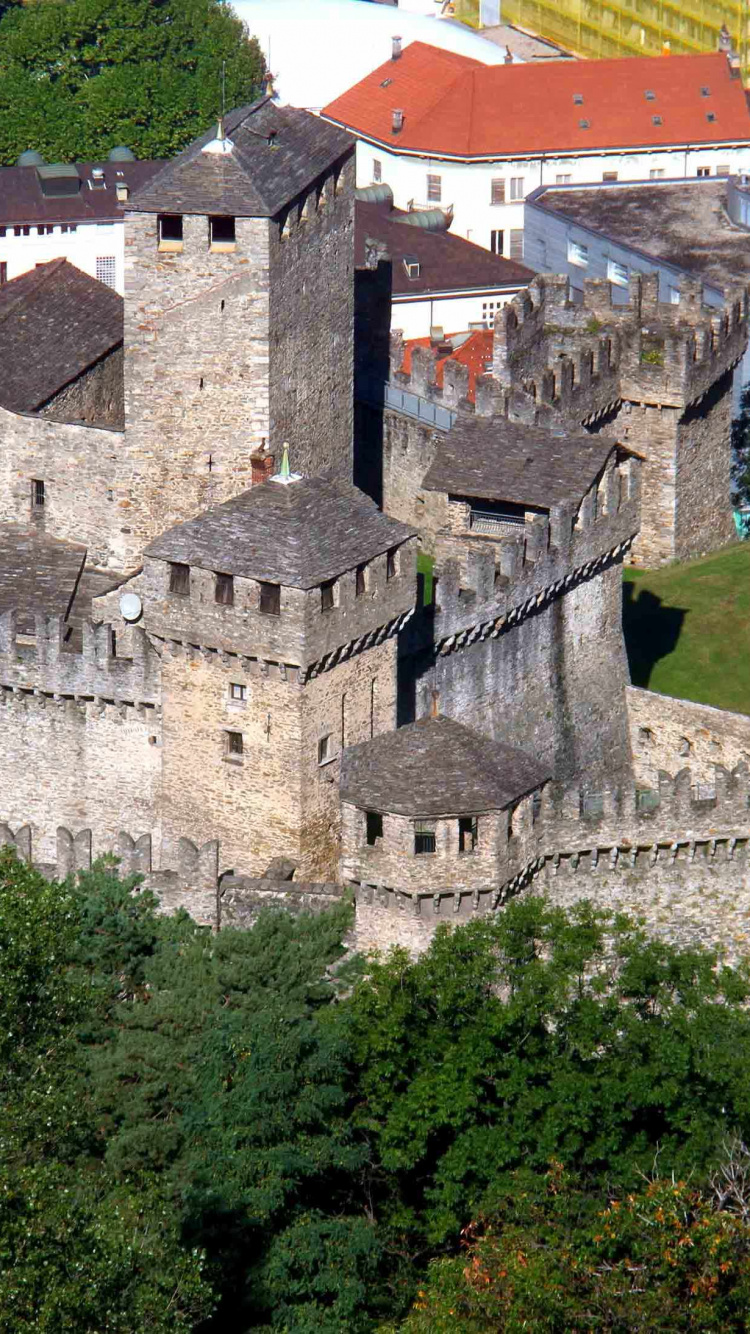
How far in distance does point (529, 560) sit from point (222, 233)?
420 inches

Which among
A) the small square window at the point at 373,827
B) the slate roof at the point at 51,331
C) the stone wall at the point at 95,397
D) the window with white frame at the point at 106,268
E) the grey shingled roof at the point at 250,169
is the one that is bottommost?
the window with white frame at the point at 106,268

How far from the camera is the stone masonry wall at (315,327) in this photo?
7050 centimetres

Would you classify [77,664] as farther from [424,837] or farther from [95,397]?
[424,837]

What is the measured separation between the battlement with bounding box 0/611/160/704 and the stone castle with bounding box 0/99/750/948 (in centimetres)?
7

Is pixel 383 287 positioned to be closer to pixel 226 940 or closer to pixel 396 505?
pixel 396 505

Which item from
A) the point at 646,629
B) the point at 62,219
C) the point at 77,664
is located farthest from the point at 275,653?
the point at 62,219

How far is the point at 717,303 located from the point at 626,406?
9.92 meters

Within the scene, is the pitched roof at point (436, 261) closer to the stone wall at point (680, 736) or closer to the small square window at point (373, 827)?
the stone wall at point (680, 736)

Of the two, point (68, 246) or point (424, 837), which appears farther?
point (68, 246)

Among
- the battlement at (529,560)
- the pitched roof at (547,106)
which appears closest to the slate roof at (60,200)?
the pitched roof at (547,106)

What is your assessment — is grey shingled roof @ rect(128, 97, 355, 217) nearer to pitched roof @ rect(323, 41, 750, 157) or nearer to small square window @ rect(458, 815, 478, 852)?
small square window @ rect(458, 815, 478, 852)

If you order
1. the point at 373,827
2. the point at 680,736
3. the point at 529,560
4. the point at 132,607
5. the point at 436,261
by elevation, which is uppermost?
the point at 132,607

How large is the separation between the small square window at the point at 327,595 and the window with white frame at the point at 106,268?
55937mm

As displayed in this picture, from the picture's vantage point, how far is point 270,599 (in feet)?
208
